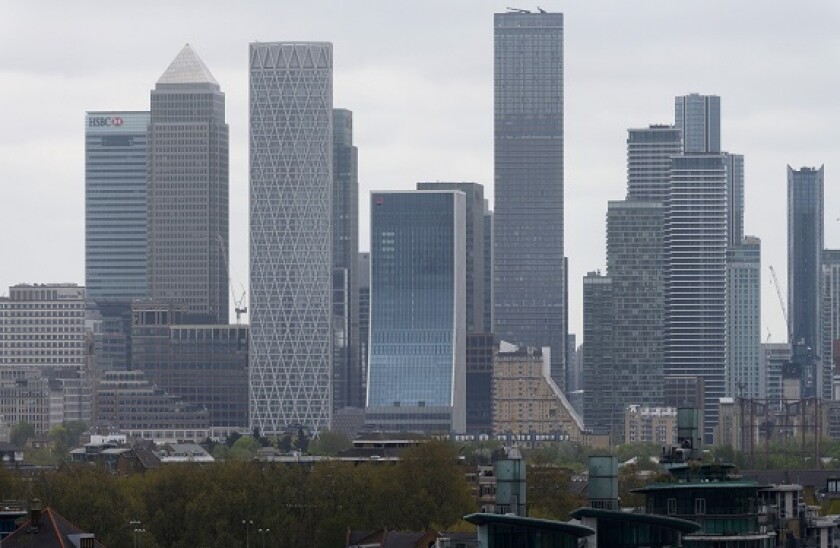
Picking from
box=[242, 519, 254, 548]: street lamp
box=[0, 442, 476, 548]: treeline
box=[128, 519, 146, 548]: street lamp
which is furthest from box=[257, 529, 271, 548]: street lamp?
box=[128, 519, 146, 548]: street lamp

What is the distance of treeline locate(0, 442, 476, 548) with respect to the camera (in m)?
178

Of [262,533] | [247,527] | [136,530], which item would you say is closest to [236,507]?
[247,527]

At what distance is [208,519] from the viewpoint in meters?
185

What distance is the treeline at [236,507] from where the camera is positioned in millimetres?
178250

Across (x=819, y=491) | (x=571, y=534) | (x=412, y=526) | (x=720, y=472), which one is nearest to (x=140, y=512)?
(x=412, y=526)

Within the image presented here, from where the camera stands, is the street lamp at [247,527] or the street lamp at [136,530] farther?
the street lamp at [247,527]

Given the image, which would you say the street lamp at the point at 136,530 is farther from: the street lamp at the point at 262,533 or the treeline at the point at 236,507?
the street lamp at the point at 262,533

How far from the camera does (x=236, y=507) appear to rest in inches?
7357

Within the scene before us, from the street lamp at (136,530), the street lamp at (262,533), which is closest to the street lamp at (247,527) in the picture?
the street lamp at (262,533)

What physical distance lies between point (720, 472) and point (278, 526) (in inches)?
3159

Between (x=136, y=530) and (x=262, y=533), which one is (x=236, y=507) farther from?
(x=136, y=530)

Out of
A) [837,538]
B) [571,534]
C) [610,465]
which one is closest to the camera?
[571,534]

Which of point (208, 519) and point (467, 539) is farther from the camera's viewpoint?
point (208, 519)

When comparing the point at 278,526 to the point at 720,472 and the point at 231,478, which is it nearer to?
the point at 231,478
